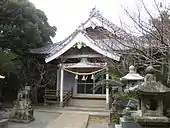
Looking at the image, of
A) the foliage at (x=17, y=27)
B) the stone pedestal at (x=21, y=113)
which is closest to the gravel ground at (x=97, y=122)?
the stone pedestal at (x=21, y=113)

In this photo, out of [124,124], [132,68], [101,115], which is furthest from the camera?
[101,115]

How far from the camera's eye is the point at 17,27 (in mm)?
19625

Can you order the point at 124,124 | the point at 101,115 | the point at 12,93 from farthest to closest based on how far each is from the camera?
the point at 12,93 → the point at 101,115 → the point at 124,124

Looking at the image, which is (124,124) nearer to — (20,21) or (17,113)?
(17,113)

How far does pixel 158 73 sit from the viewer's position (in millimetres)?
6074

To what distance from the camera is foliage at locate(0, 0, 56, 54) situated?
19000 millimetres

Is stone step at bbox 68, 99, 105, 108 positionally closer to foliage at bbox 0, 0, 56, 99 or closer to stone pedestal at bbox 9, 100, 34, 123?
foliage at bbox 0, 0, 56, 99

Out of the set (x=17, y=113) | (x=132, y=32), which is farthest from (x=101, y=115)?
(x=132, y=32)

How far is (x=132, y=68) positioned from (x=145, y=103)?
2.48m

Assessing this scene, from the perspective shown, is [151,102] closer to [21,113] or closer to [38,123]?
[38,123]

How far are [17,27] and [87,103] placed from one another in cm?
735

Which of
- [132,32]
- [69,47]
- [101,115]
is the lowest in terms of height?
[101,115]

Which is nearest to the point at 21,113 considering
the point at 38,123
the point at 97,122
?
the point at 38,123

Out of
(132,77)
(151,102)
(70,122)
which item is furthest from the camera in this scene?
(70,122)
